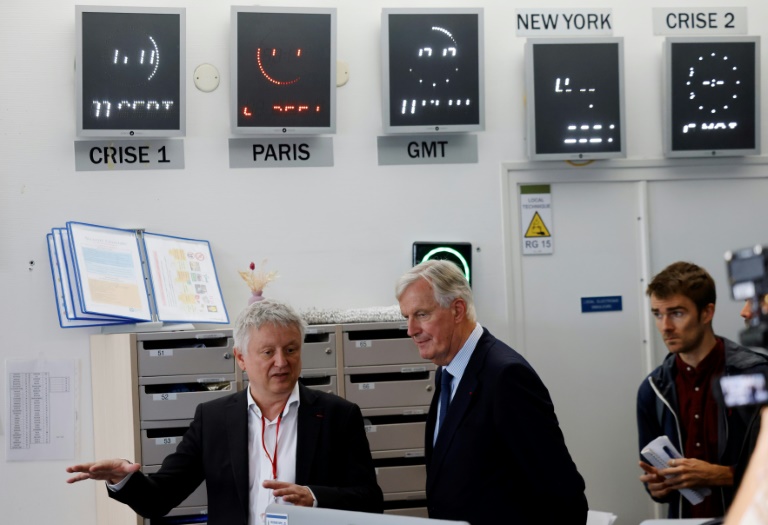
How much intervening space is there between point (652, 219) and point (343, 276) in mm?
1630

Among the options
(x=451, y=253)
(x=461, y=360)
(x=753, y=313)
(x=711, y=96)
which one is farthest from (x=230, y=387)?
(x=753, y=313)

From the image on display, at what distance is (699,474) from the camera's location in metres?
3.28

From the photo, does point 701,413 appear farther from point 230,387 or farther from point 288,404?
point 230,387

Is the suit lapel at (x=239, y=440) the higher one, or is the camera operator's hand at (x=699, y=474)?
the suit lapel at (x=239, y=440)

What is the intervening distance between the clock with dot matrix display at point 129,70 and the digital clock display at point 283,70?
0.87 ft

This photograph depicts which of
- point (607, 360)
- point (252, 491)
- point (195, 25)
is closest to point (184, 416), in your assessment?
point (252, 491)

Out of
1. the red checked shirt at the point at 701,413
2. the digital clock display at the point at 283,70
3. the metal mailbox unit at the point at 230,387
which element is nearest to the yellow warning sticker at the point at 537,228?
the metal mailbox unit at the point at 230,387

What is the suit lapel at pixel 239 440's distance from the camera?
2.81 m

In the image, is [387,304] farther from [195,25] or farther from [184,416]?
[195,25]

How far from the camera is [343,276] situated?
4434mm

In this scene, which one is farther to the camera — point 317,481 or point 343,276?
point 343,276

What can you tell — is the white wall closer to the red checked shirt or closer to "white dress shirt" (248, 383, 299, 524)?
the red checked shirt

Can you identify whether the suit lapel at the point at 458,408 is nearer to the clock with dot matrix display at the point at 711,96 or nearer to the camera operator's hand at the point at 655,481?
the camera operator's hand at the point at 655,481

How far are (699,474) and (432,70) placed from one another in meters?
2.13
